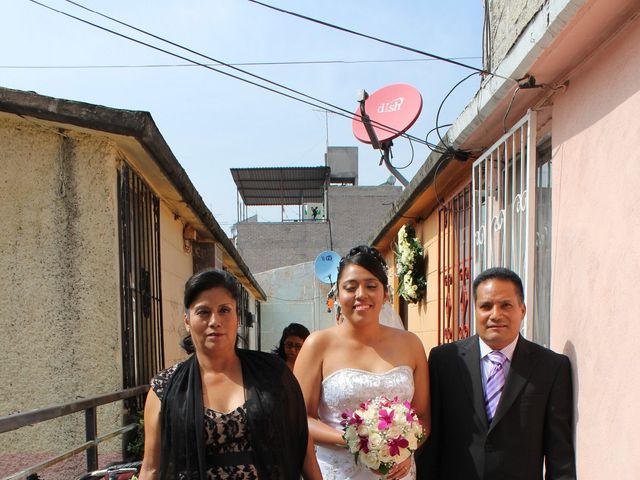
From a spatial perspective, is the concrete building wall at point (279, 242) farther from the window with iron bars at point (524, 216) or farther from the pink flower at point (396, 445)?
the pink flower at point (396, 445)

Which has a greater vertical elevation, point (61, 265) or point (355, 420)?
point (61, 265)

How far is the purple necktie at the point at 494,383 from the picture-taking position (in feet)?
9.69

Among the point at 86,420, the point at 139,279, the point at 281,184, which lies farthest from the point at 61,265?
the point at 281,184

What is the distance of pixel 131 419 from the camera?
5.31m

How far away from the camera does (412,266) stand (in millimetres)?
9062

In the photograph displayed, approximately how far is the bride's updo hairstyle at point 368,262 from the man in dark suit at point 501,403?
45 centimetres

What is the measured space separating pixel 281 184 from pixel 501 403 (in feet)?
79.5

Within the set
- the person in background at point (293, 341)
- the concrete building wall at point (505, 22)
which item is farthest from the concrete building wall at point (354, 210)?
the person in background at point (293, 341)

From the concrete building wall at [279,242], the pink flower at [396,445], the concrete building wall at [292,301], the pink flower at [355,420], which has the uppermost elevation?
the pink flower at [355,420]

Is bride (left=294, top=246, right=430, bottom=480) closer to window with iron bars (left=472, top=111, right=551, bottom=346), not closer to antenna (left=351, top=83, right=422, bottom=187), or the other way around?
window with iron bars (left=472, top=111, right=551, bottom=346)

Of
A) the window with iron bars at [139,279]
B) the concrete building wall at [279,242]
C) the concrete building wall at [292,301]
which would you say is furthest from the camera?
the concrete building wall at [279,242]

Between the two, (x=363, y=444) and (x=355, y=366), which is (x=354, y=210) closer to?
(x=355, y=366)

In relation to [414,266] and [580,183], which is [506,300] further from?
[414,266]

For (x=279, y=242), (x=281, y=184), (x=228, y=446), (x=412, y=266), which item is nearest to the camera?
(x=228, y=446)
